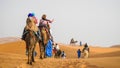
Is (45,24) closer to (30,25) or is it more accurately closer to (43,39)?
(43,39)

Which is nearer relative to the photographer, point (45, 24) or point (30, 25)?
point (30, 25)

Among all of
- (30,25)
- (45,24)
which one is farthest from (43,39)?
(30,25)

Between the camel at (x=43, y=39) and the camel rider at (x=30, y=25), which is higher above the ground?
the camel rider at (x=30, y=25)

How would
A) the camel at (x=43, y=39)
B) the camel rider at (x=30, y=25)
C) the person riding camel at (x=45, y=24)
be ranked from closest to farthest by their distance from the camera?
the camel rider at (x=30, y=25), the camel at (x=43, y=39), the person riding camel at (x=45, y=24)

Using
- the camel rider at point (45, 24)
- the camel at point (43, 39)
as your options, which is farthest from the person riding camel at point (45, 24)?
the camel at point (43, 39)

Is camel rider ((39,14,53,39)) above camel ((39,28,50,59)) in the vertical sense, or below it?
above

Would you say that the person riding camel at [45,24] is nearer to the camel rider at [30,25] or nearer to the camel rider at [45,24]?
the camel rider at [45,24]

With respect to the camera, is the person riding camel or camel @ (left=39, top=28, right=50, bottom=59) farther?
the person riding camel

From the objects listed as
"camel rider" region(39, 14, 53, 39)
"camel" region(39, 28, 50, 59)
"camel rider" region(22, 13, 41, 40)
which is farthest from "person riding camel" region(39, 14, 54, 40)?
"camel rider" region(22, 13, 41, 40)

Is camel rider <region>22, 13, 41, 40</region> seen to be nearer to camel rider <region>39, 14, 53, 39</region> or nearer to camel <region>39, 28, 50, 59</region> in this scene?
camel <region>39, 28, 50, 59</region>

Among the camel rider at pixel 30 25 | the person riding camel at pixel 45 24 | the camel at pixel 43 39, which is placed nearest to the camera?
the camel rider at pixel 30 25

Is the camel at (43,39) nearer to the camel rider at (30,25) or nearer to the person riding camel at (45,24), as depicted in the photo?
the person riding camel at (45,24)

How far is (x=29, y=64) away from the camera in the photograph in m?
16.5

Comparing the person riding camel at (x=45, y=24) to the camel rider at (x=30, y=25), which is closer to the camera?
the camel rider at (x=30, y=25)
